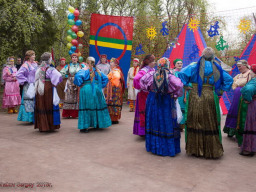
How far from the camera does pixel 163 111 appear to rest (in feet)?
14.8

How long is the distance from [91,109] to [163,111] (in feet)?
7.54

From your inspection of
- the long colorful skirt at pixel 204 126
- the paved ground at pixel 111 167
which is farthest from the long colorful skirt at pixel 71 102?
the long colorful skirt at pixel 204 126

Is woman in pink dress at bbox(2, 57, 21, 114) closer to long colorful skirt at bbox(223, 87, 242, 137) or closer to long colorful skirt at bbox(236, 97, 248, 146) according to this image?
long colorful skirt at bbox(223, 87, 242, 137)

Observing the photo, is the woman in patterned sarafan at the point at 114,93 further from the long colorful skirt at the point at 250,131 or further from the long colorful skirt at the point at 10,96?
the long colorful skirt at the point at 10,96

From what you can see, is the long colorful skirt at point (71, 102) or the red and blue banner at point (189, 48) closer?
the long colorful skirt at point (71, 102)

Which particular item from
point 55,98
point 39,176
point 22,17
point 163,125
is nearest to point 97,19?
point 22,17

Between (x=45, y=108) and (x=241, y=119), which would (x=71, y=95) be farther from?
(x=241, y=119)

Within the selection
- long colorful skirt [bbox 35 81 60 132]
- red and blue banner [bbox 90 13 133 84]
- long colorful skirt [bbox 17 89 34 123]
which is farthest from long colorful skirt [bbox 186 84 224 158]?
red and blue banner [bbox 90 13 133 84]

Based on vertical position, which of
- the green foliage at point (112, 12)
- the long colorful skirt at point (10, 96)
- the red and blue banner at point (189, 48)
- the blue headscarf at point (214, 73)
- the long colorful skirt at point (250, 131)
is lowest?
the long colorful skirt at point (250, 131)

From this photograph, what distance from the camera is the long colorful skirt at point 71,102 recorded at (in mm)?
8367

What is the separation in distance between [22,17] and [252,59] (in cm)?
822

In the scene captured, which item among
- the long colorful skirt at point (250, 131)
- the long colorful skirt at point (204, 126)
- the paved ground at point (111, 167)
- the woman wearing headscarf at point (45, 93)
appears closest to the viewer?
the paved ground at point (111, 167)

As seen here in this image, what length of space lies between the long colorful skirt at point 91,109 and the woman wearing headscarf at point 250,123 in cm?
319

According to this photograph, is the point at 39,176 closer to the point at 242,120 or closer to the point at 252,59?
the point at 242,120
